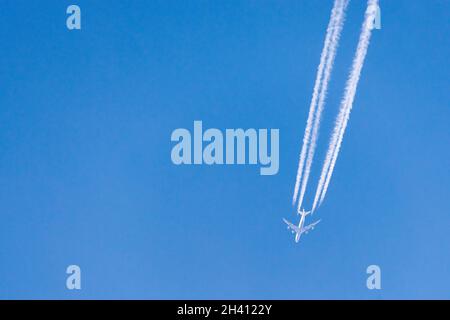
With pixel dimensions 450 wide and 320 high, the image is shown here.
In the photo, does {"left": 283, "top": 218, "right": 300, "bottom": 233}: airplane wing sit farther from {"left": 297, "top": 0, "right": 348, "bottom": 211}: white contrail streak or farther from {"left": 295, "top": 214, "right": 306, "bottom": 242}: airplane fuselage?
{"left": 297, "top": 0, "right": 348, "bottom": 211}: white contrail streak

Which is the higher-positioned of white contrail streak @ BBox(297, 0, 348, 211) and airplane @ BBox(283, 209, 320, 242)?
white contrail streak @ BBox(297, 0, 348, 211)

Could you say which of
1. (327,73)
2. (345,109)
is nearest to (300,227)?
(345,109)

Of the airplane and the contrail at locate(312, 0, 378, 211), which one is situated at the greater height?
the contrail at locate(312, 0, 378, 211)

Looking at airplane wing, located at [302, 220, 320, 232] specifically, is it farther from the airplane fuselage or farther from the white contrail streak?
the white contrail streak

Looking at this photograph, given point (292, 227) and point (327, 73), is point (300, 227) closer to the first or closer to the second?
point (292, 227)

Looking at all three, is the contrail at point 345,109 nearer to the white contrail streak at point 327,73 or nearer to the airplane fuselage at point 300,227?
the white contrail streak at point 327,73

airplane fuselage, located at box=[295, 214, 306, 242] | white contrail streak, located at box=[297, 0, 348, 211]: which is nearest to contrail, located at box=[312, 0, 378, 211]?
white contrail streak, located at box=[297, 0, 348, 211]

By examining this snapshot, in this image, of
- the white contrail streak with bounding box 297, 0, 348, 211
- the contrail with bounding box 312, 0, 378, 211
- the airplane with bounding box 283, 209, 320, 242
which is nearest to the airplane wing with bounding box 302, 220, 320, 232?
the airplane with bounding box 283, 209, 320, 242

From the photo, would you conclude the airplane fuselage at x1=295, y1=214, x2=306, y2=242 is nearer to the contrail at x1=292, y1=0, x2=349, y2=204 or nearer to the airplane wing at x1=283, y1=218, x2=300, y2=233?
the airplane wing at x1=283, y1=218, x2=300, y2=233
